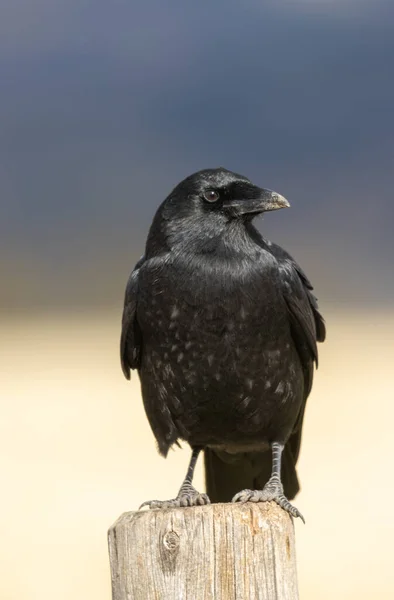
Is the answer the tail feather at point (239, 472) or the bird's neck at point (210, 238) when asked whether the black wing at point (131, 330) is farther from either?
the tail feather at point (239, 472)

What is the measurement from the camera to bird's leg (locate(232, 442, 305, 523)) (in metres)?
5.16

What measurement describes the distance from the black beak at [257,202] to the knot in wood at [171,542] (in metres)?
1.95

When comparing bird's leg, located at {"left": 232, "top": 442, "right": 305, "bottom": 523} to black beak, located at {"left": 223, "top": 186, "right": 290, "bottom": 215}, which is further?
black beak, located at {"left": 223, "top": 186, "right": 290, "bottom": 215}

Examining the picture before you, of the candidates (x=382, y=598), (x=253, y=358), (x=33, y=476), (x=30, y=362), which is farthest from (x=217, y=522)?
(x=30, y=362)

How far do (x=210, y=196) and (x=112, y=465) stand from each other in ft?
14.3

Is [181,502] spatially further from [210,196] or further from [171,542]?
[210,196]

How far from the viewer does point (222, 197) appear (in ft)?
19.5

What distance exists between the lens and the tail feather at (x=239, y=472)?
20.7 ft

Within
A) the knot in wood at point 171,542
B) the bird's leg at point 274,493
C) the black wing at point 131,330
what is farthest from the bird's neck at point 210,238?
the knot in wood at point 171,542

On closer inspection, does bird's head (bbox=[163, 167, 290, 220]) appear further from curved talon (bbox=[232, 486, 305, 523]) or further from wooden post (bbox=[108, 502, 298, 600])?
wooden post (bbox=[108, 502, 298, 600])

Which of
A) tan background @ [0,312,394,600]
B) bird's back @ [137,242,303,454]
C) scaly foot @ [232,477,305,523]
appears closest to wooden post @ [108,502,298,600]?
scaly foot @ [232,477,305,523]

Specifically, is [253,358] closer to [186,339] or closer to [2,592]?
[186,339]

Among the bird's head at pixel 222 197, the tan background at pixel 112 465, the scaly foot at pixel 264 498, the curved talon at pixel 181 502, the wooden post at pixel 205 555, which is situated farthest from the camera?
the tan background at pixel 112 465

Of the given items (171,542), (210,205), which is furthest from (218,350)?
(171,542)
